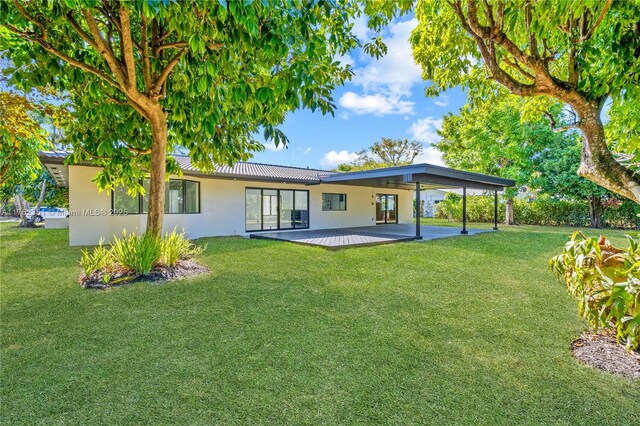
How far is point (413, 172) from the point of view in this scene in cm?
1030

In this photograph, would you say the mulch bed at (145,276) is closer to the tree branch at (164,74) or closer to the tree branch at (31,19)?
the tree branch at (164,74)

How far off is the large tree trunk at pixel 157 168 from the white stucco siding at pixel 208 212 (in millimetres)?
5115

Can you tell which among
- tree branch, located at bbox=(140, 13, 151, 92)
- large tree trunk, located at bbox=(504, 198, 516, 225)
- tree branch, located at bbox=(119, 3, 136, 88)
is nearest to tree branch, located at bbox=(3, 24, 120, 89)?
tree branch, located at bbox=(119, 3, 136, 88)

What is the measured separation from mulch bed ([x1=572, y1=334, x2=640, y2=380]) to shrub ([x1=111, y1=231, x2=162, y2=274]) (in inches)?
250

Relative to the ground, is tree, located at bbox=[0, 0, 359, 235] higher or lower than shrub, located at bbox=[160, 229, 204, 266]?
higher

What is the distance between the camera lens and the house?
32.6 feet

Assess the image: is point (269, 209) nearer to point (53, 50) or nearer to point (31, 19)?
point (53, 50)

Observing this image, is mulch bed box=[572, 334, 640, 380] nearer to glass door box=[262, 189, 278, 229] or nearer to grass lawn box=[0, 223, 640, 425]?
grass lawn box=[0, 223, 640, 425]

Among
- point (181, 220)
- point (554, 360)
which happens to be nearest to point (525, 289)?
point (554, 360)

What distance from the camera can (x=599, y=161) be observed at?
259 centimetres

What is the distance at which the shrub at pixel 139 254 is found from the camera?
5680 mm

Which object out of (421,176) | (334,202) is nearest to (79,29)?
(421,176)

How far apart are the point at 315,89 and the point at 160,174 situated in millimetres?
3868

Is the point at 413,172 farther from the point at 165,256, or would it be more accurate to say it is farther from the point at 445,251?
the point at 165,256
